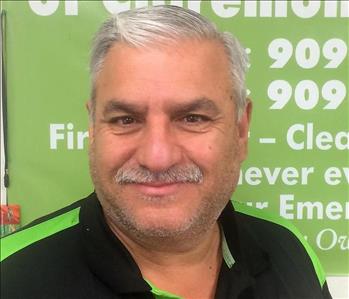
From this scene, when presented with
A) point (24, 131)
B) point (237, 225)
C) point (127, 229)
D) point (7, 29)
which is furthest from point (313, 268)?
point (7, 29)

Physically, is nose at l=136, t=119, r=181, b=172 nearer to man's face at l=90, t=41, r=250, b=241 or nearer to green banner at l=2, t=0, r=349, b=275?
man's face at l=90, t=41, r=250, b=241

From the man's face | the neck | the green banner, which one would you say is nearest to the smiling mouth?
the man's face

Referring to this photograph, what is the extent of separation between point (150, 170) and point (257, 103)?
19.8 inches

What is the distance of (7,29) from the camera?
3.92 ft

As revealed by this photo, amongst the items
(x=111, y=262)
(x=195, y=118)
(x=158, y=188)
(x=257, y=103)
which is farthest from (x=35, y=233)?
(x=257, y=103)

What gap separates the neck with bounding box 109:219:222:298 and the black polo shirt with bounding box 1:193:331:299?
41 millimetres

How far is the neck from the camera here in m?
0.98

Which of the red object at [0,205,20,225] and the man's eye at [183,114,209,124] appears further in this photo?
the red object at [0,205,20,225]

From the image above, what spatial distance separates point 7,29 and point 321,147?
904mm

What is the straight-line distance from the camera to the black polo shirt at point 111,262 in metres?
0.88

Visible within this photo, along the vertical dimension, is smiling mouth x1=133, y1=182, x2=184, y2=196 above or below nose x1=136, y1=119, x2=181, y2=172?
below

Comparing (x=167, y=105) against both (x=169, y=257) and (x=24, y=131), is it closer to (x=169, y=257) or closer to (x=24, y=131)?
(x=169, y=257)

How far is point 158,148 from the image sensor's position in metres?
0.85

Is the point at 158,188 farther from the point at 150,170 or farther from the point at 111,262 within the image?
the point at 111,262
